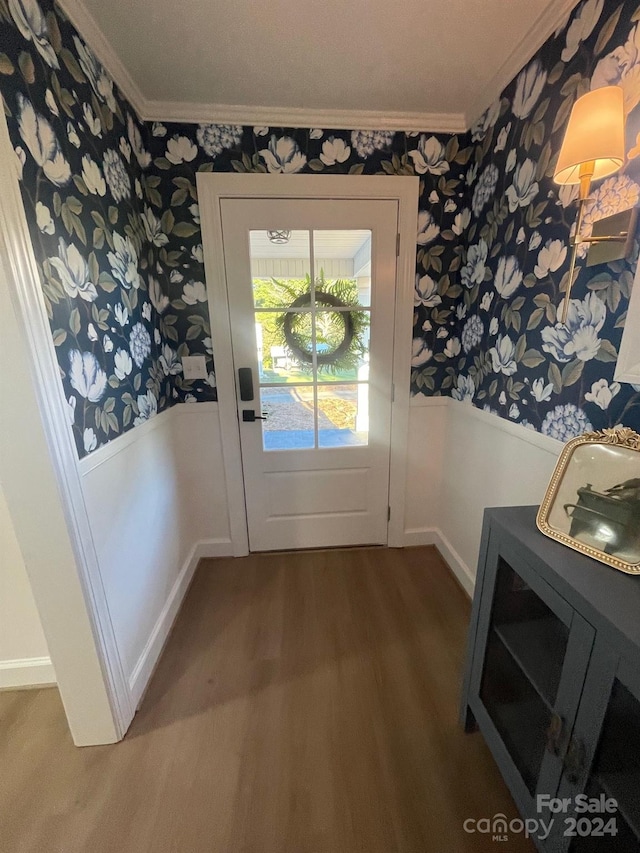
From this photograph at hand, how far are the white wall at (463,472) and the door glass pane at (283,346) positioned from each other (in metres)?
0.69

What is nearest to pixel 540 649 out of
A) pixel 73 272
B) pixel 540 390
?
pixel 540 390

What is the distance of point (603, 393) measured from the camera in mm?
1079

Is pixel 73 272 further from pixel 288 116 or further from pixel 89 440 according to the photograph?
pixel 288 116

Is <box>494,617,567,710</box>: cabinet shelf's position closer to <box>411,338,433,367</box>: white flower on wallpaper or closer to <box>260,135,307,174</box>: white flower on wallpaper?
<box>411,338,433,367</box>: white flower on wallpaper

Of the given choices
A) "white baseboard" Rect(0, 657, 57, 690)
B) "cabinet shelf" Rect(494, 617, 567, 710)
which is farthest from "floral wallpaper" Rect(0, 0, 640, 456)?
"white baseboard" Rect(0, 657, 57, 690)

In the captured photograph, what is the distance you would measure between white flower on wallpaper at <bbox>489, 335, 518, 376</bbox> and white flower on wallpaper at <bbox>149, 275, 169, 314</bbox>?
62.4 inches

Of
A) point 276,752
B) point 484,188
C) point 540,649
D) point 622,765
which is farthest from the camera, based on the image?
point 484,188

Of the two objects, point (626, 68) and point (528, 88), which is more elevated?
point (528, 88)

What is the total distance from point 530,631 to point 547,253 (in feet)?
3.99

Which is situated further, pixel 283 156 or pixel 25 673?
pixel 283 156

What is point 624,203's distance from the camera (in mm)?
979

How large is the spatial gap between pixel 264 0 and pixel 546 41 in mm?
931

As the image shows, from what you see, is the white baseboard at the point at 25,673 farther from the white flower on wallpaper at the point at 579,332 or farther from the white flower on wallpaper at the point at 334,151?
the white flower on wallpaper at the point at 334,151

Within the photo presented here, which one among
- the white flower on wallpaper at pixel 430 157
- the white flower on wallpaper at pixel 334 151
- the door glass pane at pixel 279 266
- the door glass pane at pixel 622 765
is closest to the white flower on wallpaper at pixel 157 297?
the door glass pane at pixel 279 266
